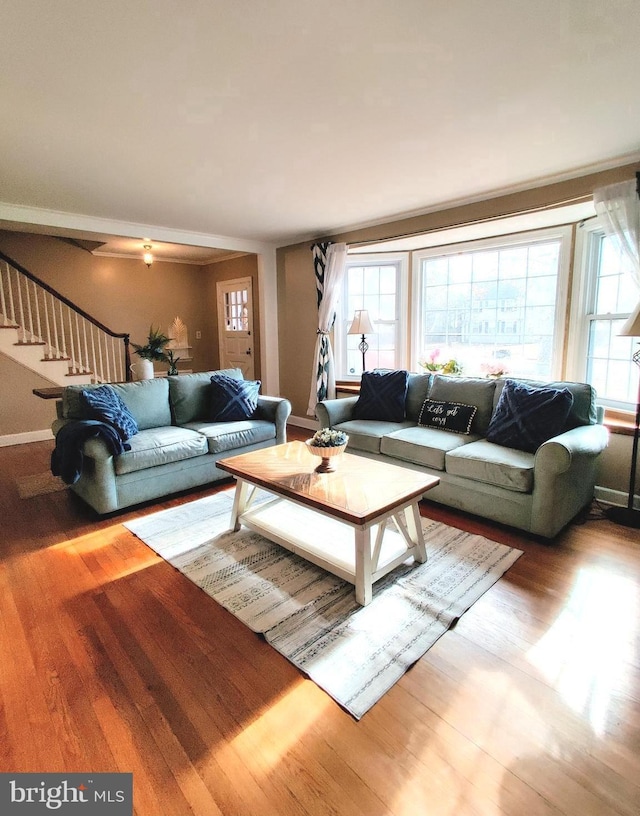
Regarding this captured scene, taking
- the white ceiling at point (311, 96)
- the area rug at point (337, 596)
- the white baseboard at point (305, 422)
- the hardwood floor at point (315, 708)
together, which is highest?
the white ceiling at point (311, 96)

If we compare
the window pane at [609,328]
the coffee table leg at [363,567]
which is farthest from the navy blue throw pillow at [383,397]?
the coffee table leg at [363,567]

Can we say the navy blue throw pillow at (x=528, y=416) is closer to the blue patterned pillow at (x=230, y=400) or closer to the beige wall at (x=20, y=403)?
the blue patterned pillow at (x=230, y=400)

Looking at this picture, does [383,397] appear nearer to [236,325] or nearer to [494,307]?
[494,307]

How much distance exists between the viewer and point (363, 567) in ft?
6.50

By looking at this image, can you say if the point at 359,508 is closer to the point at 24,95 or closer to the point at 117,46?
the point at 117,46

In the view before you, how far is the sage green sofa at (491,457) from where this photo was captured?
8.20ft

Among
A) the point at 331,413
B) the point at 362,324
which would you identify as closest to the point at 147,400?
the point at 331,413

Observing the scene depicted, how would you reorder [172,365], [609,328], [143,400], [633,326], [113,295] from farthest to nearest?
1. [113,295]
2. [172,365]
3. [143,400]
4. [609,328]
5. [633,326]

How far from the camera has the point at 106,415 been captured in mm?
3016

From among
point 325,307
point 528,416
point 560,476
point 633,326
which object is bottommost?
point 560,476

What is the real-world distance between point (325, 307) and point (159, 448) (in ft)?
8.95

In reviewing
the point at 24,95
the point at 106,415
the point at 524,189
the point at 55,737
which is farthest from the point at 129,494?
the point at 524,189

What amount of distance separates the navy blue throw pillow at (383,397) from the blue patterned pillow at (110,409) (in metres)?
1.99

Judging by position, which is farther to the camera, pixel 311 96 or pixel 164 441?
pixel 164 441
